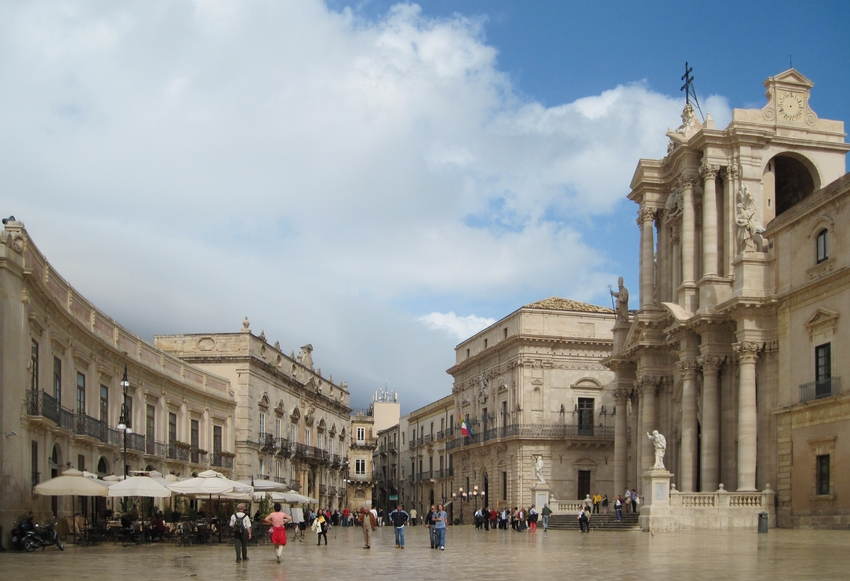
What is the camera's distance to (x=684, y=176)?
3912cm

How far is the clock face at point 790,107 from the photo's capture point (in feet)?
126

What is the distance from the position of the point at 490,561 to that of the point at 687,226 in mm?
21626

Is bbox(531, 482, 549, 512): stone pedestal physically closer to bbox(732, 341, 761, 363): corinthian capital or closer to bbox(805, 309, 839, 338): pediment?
bbox(732, 341, 761, 363): corinthian capital

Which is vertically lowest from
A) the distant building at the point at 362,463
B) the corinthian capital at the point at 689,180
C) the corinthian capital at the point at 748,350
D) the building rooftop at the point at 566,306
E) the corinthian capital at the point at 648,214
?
the distant building at the point at 362,463

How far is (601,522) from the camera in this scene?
38.4 metres

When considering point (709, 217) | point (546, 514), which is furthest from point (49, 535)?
point (709, 217)

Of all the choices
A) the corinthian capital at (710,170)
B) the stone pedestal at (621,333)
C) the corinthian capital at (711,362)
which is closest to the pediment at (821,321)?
the corinthian capital at (711,362)

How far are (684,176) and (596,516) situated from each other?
13.1m

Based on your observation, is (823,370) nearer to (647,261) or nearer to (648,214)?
(647,261)

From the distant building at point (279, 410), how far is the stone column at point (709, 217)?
993 inches

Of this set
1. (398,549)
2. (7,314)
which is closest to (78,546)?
(7,314)

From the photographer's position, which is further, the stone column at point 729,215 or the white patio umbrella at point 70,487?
the stone column at point 729,215

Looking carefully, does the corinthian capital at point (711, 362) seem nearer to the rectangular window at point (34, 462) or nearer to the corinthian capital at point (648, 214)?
the corinthian capital at point (648, 214)

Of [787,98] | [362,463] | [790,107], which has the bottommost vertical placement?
[362,463]
